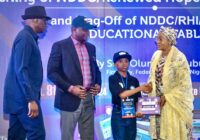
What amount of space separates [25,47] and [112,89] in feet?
4.71

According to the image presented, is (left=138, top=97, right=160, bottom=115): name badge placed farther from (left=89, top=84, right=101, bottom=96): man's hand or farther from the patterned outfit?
(left=89, top=84, right=101, bottom=96): man's hand

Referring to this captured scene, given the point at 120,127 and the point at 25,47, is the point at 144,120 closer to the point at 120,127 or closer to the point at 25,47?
the point at 120,127

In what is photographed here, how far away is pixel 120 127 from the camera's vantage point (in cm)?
537

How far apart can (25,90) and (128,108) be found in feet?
4.75

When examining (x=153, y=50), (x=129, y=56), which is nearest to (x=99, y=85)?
(x=129, y=56)

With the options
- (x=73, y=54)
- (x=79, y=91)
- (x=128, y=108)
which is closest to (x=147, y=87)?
(x=128, y=108)

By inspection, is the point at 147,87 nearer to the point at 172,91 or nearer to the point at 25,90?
the point at 172,91

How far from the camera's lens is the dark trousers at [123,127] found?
536 cm

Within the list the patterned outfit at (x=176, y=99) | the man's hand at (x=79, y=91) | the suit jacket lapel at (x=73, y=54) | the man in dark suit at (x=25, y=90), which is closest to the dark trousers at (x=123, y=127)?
the patterned outfit at (x=176, y=99)

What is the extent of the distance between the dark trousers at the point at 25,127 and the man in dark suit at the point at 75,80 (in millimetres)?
689

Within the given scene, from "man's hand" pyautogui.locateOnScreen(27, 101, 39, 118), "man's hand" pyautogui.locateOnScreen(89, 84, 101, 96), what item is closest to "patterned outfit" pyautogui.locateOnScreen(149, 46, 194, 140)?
"man's hand" pyautogui.locateOnScreen(89, 84, 101, 96)

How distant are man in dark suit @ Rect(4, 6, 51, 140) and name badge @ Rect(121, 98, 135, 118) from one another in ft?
3.76

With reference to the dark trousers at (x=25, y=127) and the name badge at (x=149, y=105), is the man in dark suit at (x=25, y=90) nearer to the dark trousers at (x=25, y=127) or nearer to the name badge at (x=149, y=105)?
the dark trousers at (x=25, y=127)

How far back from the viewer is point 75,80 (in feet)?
17.5
